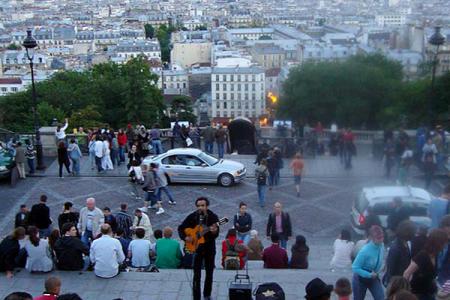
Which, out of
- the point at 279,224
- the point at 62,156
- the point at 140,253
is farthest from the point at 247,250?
the point at 62,156

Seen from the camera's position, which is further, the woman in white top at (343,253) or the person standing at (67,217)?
the person standing at (67,217)

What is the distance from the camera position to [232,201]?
16.2 meters

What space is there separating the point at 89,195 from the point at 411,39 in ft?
380

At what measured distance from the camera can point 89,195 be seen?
652 inches

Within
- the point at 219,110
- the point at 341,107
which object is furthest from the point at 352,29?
the point at 341,107

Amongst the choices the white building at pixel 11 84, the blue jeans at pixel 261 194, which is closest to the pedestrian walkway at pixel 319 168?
the blue jeans at pixel 261 194

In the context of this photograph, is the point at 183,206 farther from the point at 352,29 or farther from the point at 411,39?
the point at 352,29

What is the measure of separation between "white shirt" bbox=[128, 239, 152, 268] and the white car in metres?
3.96

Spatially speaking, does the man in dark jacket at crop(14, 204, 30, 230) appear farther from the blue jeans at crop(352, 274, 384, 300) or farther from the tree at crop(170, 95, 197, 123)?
the tree at crop(170, 95, 197, 123)

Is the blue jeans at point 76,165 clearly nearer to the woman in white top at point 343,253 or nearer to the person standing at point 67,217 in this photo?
the person standing at point 67,217

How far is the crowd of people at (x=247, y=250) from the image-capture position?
24.9ft

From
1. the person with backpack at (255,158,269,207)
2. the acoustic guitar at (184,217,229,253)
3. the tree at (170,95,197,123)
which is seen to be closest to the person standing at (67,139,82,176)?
the person with backpack at (255,158,269,207)

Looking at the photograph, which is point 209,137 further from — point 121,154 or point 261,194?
point 261,194

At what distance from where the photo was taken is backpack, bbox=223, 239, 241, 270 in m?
9.93
